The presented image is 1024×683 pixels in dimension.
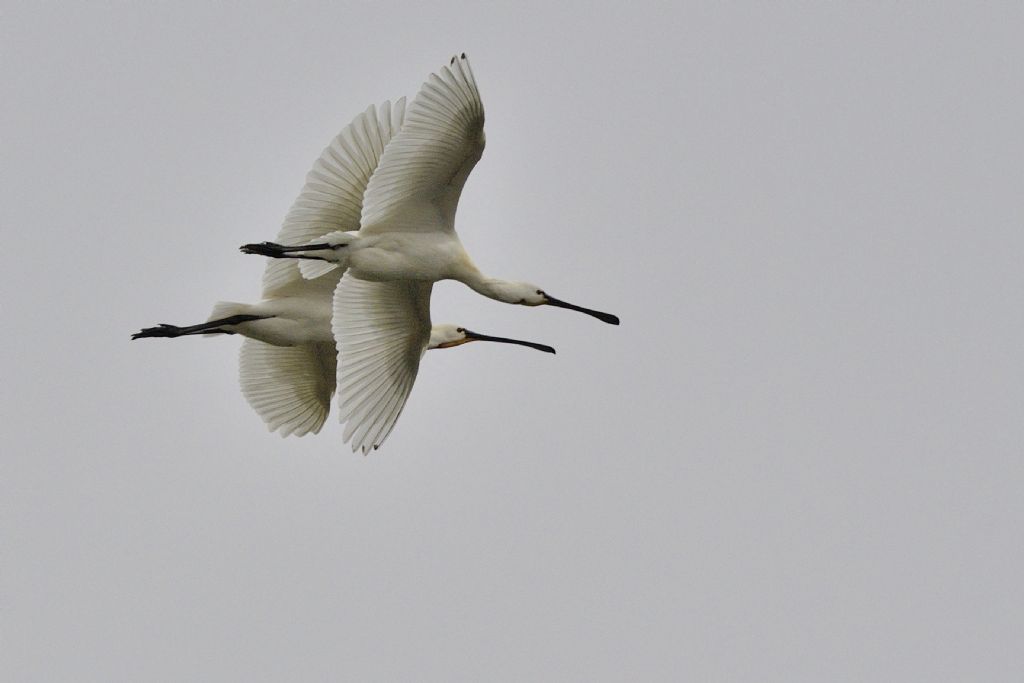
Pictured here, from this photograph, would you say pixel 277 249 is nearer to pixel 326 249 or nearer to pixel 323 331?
pixel 326 249

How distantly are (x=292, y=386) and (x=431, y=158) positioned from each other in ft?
14.6

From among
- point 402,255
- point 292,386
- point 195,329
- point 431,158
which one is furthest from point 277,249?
point 292,386

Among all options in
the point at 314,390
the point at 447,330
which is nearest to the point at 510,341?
the point at 447,330

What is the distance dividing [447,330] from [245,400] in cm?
204

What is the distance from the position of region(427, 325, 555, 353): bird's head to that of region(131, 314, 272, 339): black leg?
6.73 ft

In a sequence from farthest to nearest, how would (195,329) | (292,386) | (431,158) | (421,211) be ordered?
(292,386)
(195,329)
(421,211)
(431,158)

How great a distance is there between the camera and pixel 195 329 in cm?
2042

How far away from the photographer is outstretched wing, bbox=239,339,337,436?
834 inches

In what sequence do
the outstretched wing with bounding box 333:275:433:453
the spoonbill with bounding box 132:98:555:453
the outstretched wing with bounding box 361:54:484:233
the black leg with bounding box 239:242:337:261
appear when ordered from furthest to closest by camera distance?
the spoonbill with bounding box 132:98:555:453, the outstretched wing with bounding box 333:275:433:453, the black leg with bounding box 239:242:337:261, the outstretched wing with bounding box 361:54:484:233

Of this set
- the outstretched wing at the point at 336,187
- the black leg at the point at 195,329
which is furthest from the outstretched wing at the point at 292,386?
the outstretched wing at the point at 336,187

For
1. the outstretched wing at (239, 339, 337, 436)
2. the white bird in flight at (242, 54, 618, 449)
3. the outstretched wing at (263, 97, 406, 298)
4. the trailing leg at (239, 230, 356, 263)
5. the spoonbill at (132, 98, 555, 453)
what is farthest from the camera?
the outstretched wing at (239, 339, 337, 436)

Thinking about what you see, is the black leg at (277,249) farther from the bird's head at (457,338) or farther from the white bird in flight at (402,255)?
the bird's head at (457,338)

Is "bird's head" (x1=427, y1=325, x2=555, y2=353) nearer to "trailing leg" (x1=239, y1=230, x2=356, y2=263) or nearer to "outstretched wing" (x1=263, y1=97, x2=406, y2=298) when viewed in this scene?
"outstretched wing" (x1=263, y1=97, x2=406, y2=298)

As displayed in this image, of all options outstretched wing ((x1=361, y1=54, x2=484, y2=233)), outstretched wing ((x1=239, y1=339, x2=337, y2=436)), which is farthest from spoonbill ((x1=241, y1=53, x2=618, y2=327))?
outstretched wing ((x1=239, y1=339, x2=337, y2=436))
